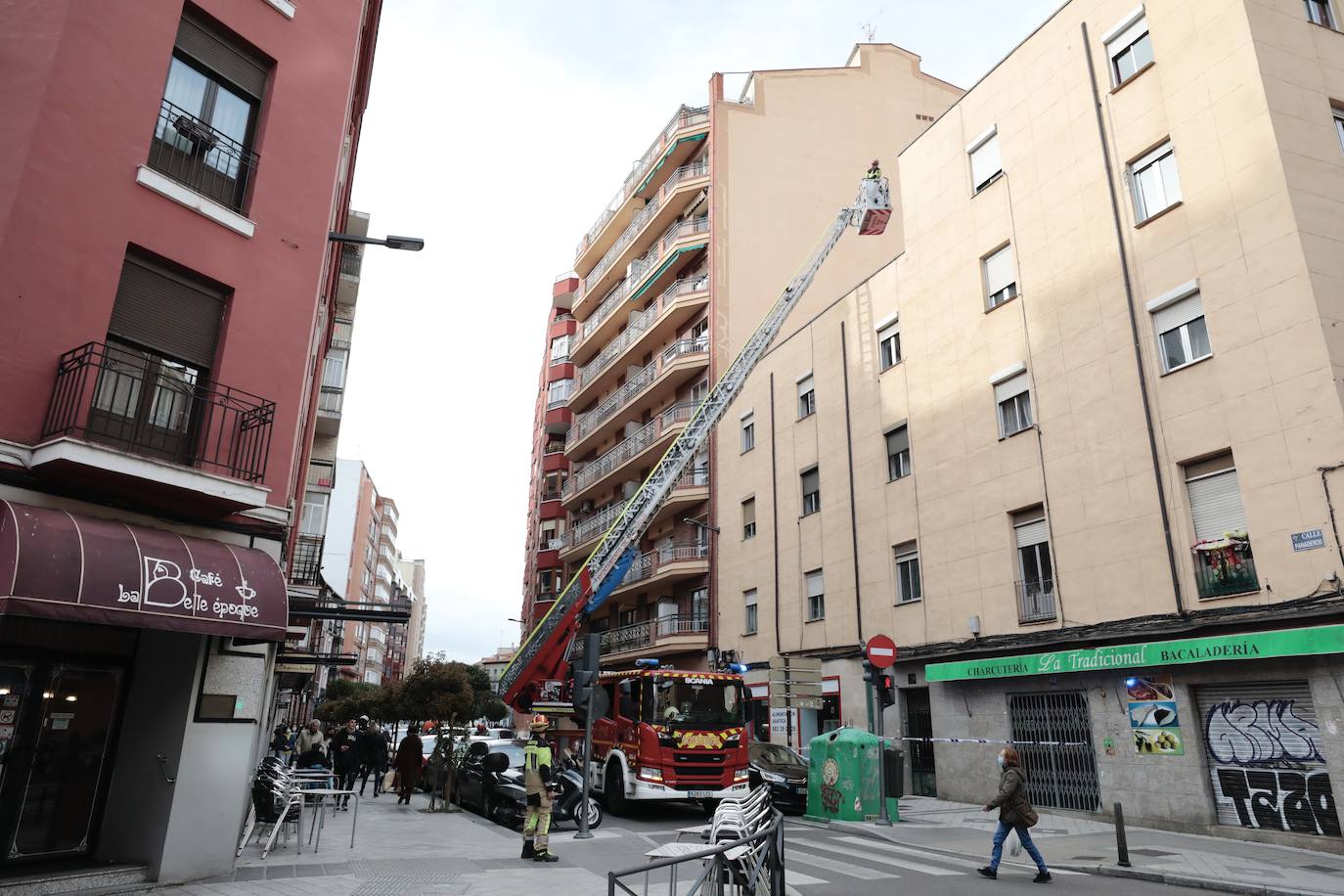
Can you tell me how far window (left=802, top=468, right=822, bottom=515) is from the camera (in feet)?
83.9

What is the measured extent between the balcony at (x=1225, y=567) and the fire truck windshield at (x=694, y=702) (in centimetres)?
820

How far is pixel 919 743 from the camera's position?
20109 millimetres

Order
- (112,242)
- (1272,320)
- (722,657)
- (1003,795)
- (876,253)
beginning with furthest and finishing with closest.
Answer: (876,253) → (722,657) → (1272,320) → (1003,795) → (112,242)

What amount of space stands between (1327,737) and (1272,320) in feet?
20.1

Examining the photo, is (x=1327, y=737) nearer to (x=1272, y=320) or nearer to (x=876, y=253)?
(x=1272, y=320)

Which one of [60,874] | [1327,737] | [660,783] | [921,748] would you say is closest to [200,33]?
[60,874]

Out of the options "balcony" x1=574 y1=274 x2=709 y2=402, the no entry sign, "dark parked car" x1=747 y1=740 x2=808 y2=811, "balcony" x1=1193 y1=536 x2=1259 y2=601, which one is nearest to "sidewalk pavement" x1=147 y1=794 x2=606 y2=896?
"dark parked car" x1=747 y1=740 x2=808 y2=811

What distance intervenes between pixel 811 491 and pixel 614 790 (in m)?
12.3

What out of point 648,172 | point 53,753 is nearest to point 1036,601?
point 53,753

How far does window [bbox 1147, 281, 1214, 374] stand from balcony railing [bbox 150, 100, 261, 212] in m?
14.6

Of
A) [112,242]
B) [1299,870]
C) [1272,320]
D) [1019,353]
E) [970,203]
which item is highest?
[970,203]

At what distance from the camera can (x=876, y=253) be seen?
3291 centimetres

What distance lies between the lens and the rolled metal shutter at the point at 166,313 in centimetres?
923

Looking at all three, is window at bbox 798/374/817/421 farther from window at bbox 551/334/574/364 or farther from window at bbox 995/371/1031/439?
window at bbox 551/334/574/364
